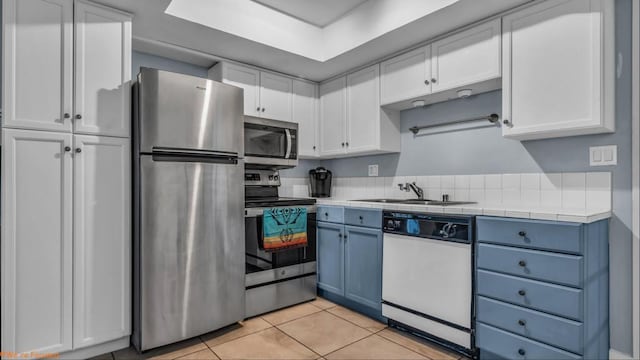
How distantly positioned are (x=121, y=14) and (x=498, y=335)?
3021 millimetres

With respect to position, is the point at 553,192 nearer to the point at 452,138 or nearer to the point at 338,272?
the point at 452,138

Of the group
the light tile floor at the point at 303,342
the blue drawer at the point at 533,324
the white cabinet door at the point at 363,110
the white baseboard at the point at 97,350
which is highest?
the white cabinet door at the point at 363,110

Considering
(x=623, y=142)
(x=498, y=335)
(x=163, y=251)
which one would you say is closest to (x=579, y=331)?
(x=498, y=335)

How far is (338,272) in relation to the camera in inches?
113

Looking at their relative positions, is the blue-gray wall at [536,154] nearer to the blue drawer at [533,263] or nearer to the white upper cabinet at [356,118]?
the white upper cabinet at [356,118]

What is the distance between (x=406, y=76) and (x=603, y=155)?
145cm

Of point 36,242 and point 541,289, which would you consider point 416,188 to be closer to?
point 541,289

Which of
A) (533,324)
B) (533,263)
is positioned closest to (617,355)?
(533,324)

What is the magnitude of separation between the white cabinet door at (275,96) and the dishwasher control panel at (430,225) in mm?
1563

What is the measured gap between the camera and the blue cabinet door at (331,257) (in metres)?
2.85

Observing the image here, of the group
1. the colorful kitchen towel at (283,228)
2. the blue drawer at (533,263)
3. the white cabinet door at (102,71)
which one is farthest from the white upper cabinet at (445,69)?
the white cabinet door at (102,71)

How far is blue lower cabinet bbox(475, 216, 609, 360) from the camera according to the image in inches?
63.4

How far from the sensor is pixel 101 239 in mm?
2074

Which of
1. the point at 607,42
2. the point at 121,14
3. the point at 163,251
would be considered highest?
the point at 121,14
